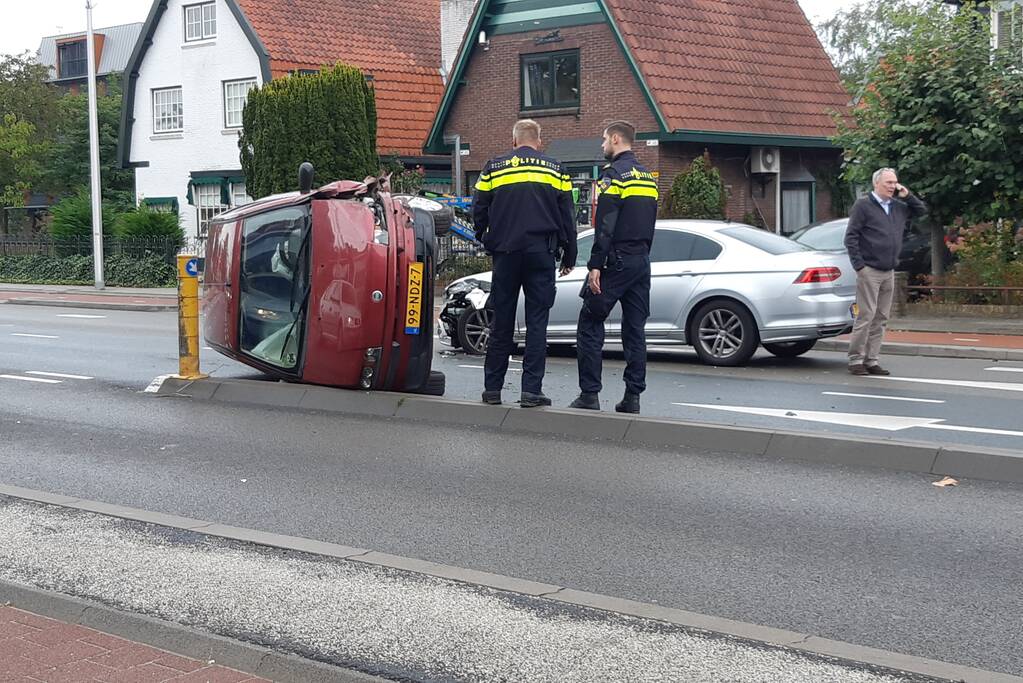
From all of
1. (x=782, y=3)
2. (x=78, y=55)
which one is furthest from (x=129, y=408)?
(x=78, y=55)

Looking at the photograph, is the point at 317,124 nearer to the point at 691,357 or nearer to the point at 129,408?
the point at 691,357

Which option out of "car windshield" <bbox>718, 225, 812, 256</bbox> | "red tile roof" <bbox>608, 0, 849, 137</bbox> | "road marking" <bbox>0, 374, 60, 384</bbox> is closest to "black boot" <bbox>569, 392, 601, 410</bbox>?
"car windshield" <bbox>718, 225, 812, 256</bbox>

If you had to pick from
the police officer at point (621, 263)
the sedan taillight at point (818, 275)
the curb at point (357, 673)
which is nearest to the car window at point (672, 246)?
the sedan taillight at point (818, 275)

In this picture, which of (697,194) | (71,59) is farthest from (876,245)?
(71,59)

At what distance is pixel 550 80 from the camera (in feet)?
102

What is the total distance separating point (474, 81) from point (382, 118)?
5.80m

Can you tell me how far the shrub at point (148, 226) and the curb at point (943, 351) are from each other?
22.5 metres

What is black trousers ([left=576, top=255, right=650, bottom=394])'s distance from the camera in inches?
384

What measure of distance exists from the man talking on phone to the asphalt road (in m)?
4.71

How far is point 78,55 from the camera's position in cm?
9088

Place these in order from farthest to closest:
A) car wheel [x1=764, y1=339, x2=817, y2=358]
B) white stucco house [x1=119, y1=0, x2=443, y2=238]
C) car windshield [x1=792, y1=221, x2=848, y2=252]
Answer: white stucco house [x1=119, y1=0, x2=443, y2=238] < car windshield [x1=792, y1=221, x2=848, y2=252] < car wheel [x1=764, y1=339, x2=817, y2=358]

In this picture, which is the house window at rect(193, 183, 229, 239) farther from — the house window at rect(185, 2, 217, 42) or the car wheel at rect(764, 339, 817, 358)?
the car wheel at rect(764, 339, 817, 358)

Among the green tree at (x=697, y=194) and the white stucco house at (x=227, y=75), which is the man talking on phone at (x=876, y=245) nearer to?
the green tree at (x=697, y=194)

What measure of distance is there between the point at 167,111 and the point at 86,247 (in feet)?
17.3
